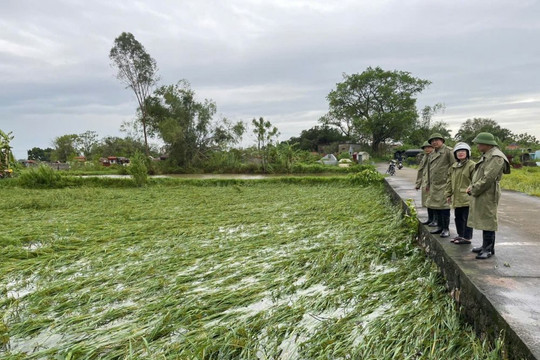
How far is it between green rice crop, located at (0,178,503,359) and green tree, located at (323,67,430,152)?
3024 centimetres

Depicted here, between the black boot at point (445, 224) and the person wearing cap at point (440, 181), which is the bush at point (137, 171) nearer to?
the person wearing cap at point (440, 181)

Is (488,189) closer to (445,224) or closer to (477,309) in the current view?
(445,224)

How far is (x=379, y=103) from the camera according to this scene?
34750mm

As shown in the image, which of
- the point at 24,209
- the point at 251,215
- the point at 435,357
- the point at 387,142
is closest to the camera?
the point at 435,357

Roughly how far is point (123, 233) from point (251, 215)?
Answer: 2493mm

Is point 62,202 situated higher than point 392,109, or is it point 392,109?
point 392,109

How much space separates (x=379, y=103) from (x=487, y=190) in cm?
3477

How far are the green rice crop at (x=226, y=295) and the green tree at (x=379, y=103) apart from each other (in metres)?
30.2

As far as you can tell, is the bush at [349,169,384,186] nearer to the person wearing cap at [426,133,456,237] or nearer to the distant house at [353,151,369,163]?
the person wearing cap at [426,133,456,237]

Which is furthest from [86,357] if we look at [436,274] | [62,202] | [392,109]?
[392,109]

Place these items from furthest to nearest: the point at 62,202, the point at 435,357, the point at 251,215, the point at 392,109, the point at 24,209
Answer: the point at 392,109, the point at 62,202, the point at 24,209, the point at 251,215, the point at 435,357

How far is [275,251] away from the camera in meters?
3.85

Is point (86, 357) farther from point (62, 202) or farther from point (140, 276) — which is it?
point (62, 202)

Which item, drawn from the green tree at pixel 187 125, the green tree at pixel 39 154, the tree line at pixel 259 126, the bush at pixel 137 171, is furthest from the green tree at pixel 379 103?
the green tree at pixel 39 154
